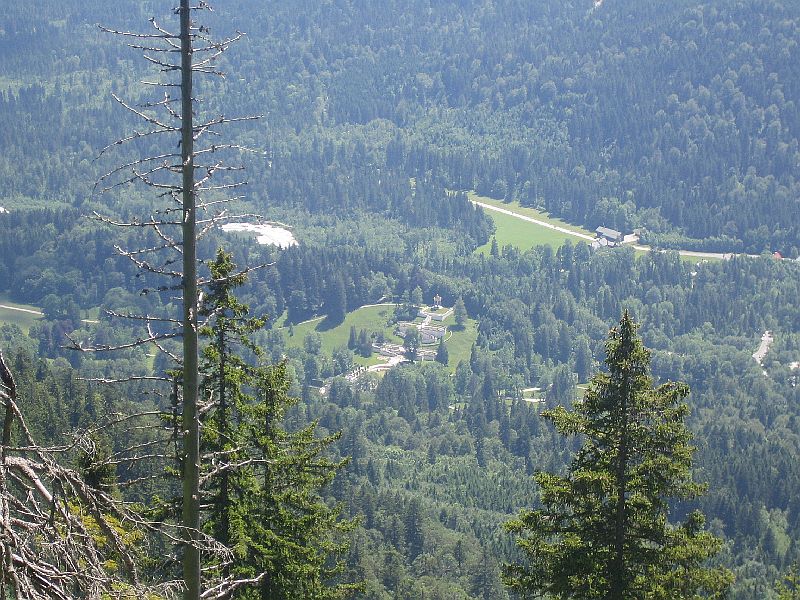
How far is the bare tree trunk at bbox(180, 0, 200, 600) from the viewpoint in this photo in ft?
46.9

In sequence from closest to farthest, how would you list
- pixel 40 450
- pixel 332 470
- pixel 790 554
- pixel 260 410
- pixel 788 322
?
pixel 40 450 < pixel 260 410 < pixel 332 470 < pixel 790 554 < pixel 788 322

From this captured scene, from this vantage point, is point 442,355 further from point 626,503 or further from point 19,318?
point 626,503

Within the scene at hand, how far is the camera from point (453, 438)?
144 meters

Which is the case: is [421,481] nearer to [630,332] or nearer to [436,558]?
[436,558]

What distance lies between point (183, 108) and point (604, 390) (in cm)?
1113

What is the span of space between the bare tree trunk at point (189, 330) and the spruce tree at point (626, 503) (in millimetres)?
8901

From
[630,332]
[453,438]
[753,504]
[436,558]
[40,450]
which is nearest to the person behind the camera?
[40,450]

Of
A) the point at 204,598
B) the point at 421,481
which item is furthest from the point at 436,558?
the point at 204,598

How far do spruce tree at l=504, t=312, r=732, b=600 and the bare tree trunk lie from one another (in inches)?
350

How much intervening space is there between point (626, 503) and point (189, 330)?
10533mm

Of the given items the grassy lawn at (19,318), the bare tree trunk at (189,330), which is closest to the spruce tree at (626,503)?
the bare tree trunk at (189,330)

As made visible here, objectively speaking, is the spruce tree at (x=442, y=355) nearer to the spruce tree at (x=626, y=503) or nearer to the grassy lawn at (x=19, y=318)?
the grassy lawn at (x=19, y=318)

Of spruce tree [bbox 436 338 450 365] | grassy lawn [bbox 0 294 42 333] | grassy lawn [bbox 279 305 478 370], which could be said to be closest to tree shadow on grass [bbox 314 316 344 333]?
grassy lawn [bbox 279 305 478 370]

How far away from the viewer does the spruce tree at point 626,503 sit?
21609 mm
